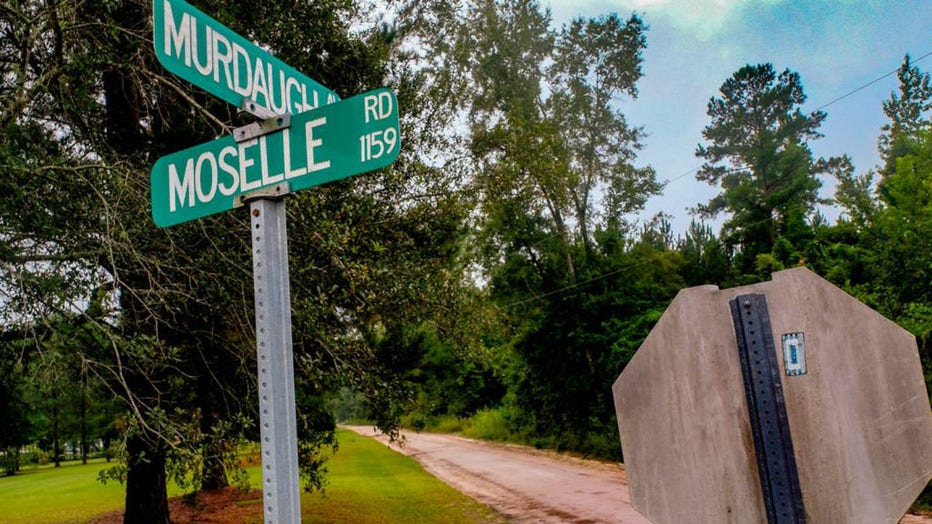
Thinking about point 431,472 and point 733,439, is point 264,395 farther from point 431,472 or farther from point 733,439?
point 431,472

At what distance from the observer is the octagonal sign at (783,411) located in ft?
5.56

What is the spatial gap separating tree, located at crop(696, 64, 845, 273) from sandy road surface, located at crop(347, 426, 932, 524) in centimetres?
1106

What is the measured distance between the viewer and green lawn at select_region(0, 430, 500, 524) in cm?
1236

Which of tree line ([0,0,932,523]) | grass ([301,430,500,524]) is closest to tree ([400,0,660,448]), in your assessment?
tree line ([0,0,932,523])

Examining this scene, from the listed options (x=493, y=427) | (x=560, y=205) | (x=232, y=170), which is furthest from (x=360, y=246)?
(x=493, y=427)

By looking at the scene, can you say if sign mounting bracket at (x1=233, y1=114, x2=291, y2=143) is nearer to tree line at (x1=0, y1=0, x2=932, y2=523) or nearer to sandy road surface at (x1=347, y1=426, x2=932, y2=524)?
tree line at (x1=0, y1=0, x2=932, y2=523)

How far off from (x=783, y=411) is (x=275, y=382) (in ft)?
4.53

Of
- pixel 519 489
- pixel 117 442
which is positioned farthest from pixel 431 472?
pixel 117 442

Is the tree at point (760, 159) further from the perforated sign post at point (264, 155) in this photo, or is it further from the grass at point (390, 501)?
the perforated sign post at point (264, 155)

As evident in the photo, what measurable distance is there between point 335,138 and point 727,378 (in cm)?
139

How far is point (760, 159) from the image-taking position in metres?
31.4

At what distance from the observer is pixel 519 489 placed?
49.1 ft

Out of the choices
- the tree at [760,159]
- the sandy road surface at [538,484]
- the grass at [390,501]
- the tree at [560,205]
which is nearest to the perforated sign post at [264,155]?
the sandy road surface at [538,484]

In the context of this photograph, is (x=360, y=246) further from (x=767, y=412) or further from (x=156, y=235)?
(x=767, y=412)
